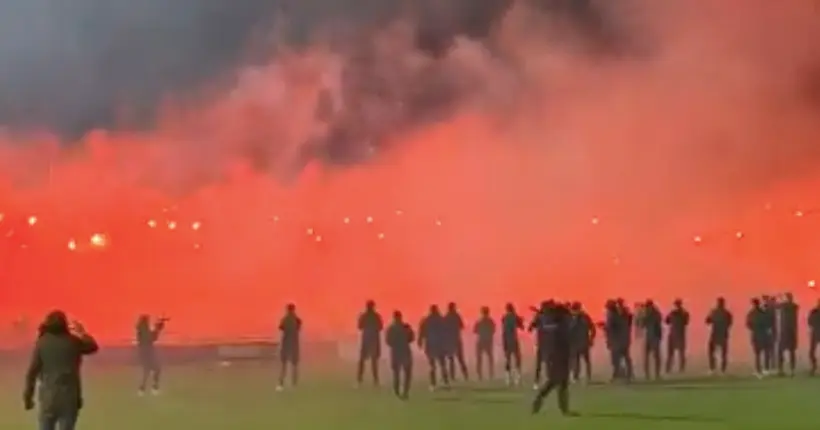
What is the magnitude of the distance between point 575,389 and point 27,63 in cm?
729

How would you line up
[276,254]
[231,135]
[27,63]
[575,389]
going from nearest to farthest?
[575,389] → [27,63] → [231,135] → [276,254]

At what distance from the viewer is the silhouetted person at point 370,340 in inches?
593

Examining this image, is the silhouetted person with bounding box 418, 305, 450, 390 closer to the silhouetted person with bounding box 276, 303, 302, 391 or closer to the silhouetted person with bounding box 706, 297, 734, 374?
the silhouetted person with bounding box 276, 303, 302, 391

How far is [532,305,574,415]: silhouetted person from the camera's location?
11281 millimetres

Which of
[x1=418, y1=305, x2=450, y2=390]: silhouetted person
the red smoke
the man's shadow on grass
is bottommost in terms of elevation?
the man's shadow on grass

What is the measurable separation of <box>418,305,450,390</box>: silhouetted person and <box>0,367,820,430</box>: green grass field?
0.27m

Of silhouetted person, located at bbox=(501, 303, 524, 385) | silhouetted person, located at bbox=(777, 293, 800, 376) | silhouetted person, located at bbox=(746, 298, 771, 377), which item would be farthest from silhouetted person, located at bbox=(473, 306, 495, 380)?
silhouetted person, located at bbox=(777, 293, 800, 376)

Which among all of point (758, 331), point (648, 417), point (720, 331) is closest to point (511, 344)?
point (720, 331)

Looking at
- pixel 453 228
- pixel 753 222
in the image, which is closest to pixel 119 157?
pixel 453 228

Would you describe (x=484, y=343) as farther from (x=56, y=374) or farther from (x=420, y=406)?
(x=56, y=374)

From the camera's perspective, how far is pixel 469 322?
17766 mm

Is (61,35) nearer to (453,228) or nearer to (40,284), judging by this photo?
(40,284)

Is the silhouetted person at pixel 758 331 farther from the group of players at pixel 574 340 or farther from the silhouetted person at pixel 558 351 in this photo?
the silhouetted person at pixel 558 351

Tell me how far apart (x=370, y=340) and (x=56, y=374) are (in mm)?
6849
